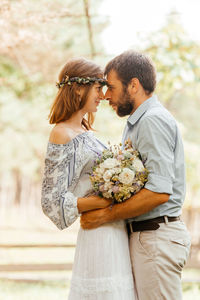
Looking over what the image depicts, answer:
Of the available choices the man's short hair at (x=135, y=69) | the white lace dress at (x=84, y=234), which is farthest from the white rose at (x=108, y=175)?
the man's short hair at (x=135, y=69)

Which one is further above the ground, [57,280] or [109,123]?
[109,123]

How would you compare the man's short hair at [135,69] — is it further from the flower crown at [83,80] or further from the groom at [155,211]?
the flower crown at [83,80]

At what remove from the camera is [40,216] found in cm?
1855

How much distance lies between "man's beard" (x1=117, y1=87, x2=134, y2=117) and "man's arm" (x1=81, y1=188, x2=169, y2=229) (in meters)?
0.69

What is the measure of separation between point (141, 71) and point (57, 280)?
529cm

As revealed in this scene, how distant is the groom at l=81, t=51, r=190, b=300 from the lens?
287cm

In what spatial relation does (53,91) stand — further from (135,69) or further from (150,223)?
(150,223)

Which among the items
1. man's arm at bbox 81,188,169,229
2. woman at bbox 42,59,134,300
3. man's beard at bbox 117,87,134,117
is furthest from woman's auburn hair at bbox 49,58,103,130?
man's arm at bbox 81,188,169,229

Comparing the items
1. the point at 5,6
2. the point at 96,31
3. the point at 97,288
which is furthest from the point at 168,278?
the point at 96,31

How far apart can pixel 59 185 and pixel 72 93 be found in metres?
0.69

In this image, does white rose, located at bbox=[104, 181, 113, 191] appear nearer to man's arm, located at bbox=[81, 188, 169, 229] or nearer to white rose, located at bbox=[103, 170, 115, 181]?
white rose, located at bbox=[103, 170, 115, 181]

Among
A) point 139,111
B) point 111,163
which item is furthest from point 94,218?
point 139,111

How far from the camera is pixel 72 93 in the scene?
333cm

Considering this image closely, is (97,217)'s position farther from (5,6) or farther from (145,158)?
(5,6)
